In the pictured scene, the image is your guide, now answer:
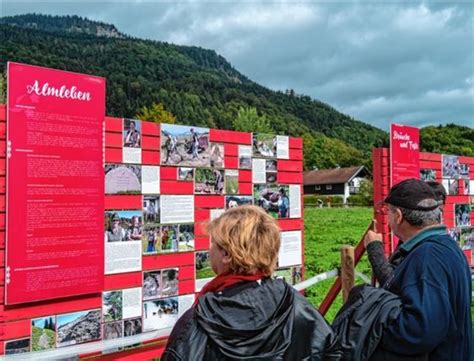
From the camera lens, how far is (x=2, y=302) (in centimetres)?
378

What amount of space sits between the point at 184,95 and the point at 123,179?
96.8 m

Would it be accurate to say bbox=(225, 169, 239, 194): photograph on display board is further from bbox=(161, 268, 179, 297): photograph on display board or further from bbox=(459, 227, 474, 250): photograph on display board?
bbox=(459, 227, 474, 250): photograph on display board

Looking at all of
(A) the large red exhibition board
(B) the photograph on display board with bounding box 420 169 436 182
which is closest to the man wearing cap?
(A) the large red exhibition board

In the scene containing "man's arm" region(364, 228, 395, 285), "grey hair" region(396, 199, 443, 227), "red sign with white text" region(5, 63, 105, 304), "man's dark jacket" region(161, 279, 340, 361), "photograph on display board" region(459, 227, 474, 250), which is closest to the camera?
"man's dark jacket" region(161, 279, 340, 361)

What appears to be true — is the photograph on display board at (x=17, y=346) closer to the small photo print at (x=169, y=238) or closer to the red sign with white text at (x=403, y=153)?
the small photo print at (x=169, y=238)

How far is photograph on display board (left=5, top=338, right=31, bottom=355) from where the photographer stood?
3867 millimetres

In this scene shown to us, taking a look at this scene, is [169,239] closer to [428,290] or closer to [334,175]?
[428,290]

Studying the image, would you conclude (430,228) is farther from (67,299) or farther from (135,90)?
(135,90)

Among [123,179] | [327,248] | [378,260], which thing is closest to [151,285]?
[123,179]

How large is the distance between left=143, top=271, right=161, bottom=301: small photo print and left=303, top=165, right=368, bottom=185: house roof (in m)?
66.0

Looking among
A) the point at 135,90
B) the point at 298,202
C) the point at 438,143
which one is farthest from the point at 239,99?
the point at 298,202

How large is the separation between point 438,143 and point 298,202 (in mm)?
52704

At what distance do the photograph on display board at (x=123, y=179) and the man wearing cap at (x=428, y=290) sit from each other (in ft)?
8.71

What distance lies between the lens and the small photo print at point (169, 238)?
482 cm
